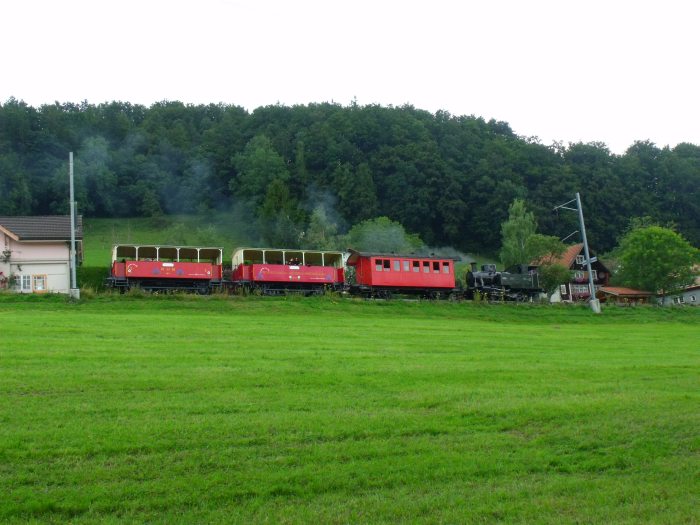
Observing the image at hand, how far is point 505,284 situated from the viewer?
42.3 meters

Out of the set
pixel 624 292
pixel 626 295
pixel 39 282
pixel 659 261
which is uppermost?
pixel 659 261

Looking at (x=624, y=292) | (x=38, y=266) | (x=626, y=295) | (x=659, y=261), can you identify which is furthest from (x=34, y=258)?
(x=624, y=292)

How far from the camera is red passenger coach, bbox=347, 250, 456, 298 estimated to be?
125 feet

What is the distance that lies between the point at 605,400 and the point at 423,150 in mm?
89834

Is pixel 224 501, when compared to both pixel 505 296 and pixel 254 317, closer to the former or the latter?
pixel 254 317

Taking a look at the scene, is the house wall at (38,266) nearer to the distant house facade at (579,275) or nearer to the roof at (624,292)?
the roof at (624,292)

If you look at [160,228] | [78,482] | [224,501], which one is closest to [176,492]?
[224,501]

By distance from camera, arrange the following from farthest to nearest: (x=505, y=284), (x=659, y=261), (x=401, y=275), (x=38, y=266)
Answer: (x=659, y=261), (x=505, y=284), (x=38, y=266), (x=401, y=275)

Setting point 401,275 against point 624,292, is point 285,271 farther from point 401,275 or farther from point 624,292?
point 624,292

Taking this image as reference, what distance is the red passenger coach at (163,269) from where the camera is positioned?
34.2m

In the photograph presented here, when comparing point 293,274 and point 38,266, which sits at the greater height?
point 38,266

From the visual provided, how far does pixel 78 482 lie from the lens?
763 cm

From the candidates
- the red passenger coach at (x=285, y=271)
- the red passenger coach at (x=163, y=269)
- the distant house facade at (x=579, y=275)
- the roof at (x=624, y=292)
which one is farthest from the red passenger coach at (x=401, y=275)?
the distant house facade at (x=579, y=275)

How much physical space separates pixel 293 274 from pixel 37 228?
16.5 m
